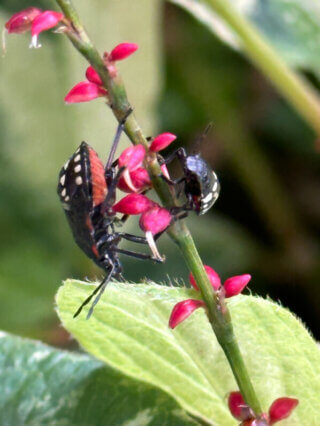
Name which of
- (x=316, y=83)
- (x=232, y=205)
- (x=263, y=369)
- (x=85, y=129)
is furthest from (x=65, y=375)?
(x=316, y=83)

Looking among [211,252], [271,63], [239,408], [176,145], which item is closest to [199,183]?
[239,408]

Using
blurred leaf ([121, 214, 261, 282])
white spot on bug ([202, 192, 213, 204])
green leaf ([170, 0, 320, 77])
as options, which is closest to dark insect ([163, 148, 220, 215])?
white spot on bug ([202, 192, 213, 204])

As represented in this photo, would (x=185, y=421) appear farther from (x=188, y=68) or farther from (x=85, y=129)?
(x=188, y=68)

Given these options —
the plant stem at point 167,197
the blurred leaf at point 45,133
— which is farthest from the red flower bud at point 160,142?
the blurred leaf at point 45,133

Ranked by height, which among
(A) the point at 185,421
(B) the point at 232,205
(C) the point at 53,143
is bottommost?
(B) the point at 232,205

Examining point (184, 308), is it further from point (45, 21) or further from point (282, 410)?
point (45, 21)

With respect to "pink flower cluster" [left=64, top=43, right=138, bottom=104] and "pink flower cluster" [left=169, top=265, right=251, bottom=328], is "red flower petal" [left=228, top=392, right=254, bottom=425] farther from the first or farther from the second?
"pink flower cluster" [left=64, top=43, right=138, bottom=104]
